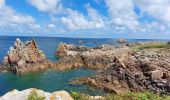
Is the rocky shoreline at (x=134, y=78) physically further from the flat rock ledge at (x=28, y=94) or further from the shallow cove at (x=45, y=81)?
the flat rock ledge at (x=28, y=94)

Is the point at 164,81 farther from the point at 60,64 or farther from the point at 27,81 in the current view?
the point at 60,64

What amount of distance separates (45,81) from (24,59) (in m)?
18.0

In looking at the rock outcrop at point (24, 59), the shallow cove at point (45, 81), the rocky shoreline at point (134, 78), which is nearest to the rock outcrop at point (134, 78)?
the rocky shoreline at point (134, 78)

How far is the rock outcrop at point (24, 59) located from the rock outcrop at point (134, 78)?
25.9 meters

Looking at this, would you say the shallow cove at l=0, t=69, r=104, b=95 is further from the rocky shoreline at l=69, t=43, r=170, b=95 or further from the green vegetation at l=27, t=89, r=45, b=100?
the green vegetation at l=27, t=89, r=45, b=100

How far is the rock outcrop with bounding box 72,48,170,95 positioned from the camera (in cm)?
5050

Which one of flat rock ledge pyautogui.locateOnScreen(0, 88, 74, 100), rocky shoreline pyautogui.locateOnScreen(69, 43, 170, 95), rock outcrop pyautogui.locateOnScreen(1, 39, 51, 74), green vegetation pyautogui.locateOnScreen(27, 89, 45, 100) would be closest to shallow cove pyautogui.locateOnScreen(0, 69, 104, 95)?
rocky shoreline pyautogui.locateOnScreen(69, 43, 170, 95)

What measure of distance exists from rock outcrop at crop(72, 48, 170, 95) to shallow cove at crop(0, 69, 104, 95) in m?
2.93

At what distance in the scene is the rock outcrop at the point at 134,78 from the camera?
50.5m

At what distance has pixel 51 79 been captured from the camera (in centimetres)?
7219

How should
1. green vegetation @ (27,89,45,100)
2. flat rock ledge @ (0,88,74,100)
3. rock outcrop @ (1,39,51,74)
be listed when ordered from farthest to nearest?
rock outcrop @ (1,39,51,74), flat rock ledge @ (0,88,74,100), green vegetation @ (27,89,45,100)

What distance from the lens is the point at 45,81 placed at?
69.8m

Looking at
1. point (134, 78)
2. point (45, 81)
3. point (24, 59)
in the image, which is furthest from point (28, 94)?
point (24, 59)

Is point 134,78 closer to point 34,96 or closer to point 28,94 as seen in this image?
point 28,94
